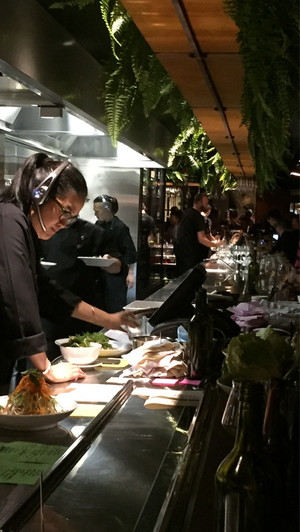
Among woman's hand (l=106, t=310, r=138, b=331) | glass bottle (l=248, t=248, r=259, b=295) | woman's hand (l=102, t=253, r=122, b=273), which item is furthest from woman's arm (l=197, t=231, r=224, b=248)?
woman's hand (l=106, t=310, r=138, b=331)

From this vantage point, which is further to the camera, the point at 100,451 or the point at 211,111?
the point at 211,111

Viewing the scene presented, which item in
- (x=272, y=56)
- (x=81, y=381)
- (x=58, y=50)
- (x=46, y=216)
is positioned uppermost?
(x=58, y=50)

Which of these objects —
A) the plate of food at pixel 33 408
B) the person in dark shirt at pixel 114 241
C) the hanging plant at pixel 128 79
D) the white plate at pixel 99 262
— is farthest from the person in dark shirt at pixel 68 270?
the plate of food at pixel 33 408

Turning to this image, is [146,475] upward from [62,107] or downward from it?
downward

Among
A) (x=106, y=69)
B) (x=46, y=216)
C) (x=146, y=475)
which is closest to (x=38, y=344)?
(x=46, y=216)

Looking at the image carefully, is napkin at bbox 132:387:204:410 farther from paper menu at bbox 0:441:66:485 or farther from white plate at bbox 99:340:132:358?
white plate at bbox 99:340:132:358

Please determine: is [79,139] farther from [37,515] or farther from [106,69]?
[37,515]

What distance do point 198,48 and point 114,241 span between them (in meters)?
5.26

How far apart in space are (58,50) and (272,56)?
5.13 feet

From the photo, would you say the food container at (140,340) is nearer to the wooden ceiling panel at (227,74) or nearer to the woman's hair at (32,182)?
the woman's hair at (32,182)

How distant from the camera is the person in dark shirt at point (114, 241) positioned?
25.4ft

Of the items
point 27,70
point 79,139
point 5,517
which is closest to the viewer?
point 5,517

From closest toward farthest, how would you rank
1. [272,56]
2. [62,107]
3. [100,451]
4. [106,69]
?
[100,451] → [272,56] → [62,107] → [106,69]

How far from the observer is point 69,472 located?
1.59 m
